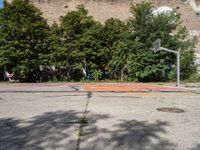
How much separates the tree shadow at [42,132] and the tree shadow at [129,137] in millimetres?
405

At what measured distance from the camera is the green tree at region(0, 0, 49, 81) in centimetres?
2875

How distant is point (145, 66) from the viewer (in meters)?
30.2

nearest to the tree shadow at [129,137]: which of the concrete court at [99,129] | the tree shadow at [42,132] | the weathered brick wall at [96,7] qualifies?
the concrete court at [99,129]

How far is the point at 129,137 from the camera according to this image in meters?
6.89

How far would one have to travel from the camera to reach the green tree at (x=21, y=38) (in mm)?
28750

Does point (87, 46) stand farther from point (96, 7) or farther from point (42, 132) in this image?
point (42, 132)

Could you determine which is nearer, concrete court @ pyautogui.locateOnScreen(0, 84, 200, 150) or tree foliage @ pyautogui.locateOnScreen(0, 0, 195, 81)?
concrete court @ pyautogui.locateOnScreen(0, 84, 200, 150)

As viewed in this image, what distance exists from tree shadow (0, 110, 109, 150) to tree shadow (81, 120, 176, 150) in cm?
40

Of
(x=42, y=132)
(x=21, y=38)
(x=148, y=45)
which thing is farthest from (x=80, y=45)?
(x=42, y=132)

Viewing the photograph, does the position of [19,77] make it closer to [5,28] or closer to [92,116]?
[5,28]

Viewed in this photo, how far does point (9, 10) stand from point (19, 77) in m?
6.38

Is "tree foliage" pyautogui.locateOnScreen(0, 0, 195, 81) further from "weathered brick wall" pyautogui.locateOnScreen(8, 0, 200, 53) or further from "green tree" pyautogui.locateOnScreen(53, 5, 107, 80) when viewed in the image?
"weathered brick wall" pyautogui.locateOnScreen(8, 0, 200, 53)

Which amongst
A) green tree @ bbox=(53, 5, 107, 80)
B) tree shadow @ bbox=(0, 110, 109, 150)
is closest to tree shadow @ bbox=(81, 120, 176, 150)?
tree shadow @ bbox=(0, 110, 109, 150)

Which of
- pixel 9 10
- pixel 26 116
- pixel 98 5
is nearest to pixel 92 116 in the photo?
pixel 26 116
